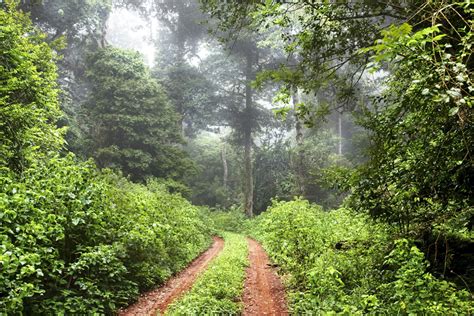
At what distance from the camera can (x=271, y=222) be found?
1142 cm

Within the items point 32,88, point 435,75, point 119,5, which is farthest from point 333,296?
point 119,5

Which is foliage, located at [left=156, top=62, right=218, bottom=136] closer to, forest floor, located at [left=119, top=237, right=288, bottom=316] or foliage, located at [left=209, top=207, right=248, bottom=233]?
foliage, located at [left=209, top=207, right=248, bottom=233]

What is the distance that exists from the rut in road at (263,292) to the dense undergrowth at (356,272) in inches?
14.5

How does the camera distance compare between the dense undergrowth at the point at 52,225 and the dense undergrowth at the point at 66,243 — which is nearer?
the dense undergrowth at the point at 66,243

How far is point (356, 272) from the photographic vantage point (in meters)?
6.61

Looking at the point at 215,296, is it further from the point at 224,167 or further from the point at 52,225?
the point at 224,167

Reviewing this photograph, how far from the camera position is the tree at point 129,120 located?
69.9 feet

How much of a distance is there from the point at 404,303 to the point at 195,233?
12.3m

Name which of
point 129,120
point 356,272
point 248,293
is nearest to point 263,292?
point 248,293

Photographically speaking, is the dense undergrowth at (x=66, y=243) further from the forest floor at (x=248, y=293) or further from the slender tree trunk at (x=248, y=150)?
the slender tree trunk at (x=248, y=150)

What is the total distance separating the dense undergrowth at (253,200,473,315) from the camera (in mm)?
4157

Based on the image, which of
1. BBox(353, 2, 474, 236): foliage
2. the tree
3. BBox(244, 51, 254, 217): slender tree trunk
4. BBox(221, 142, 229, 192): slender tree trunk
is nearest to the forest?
BBox(353, 2, 474, 236): foliage

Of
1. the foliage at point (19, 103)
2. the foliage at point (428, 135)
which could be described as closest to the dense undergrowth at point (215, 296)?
the foliage at point (428, 135)

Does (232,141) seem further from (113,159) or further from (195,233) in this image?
(195,233)
